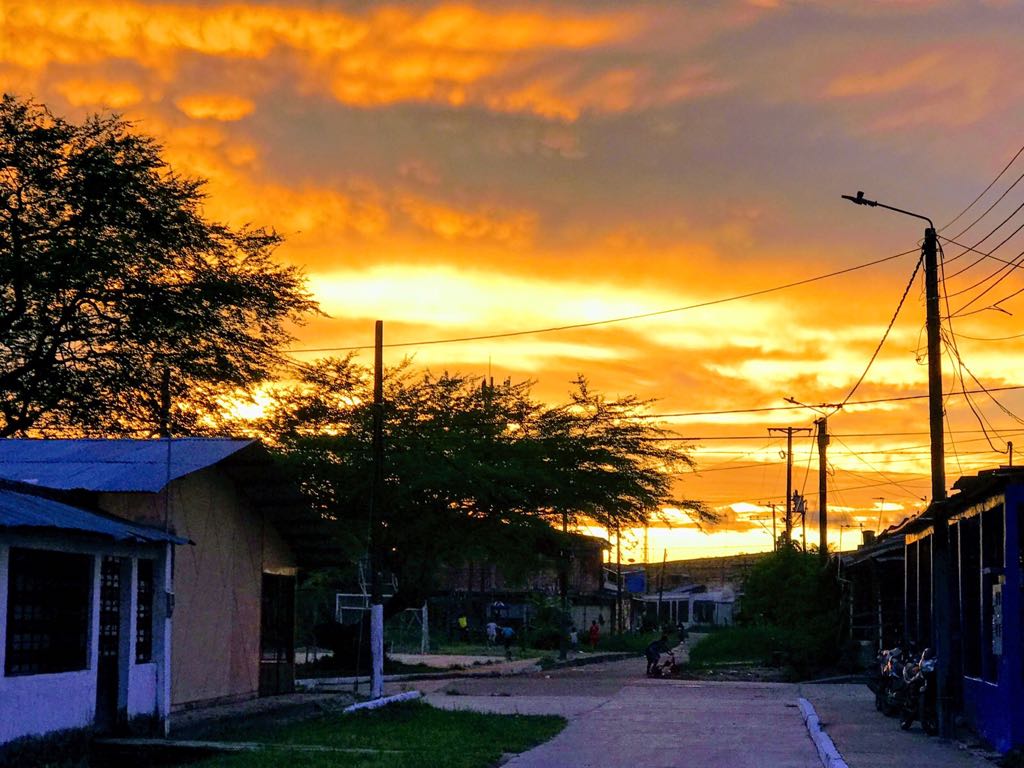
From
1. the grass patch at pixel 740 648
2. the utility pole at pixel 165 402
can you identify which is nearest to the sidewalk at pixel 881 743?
the utility pole at pixel 165 402

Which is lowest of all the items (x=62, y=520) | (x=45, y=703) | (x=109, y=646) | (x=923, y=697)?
(x=923, y=697)

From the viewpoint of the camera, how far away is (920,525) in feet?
83.0

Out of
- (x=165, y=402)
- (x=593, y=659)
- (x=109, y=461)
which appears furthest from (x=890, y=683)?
(x=593, y=659)

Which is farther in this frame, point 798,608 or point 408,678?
point 798,608

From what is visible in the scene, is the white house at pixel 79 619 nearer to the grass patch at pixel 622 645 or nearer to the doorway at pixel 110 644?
the doorway at pixel 110 644

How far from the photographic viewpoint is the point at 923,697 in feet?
74.9

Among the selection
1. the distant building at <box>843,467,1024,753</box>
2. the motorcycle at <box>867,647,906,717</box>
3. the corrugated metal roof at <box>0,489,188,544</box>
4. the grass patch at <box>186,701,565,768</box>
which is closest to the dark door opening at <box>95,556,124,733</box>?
the corrugated metal roof at <box>0,489,188,544</box>

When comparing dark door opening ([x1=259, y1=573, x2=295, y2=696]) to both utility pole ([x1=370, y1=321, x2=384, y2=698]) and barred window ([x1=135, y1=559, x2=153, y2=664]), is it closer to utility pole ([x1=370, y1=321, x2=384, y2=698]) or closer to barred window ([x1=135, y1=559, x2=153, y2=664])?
utility pole ([x1=370, y1=321, x2=384, y2=698])

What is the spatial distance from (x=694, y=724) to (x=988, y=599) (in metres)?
Result: 5.86

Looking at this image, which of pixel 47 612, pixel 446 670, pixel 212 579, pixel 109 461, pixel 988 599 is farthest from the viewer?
pixel 446 670

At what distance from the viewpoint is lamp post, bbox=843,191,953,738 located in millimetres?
22125

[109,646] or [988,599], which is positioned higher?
[988,599]

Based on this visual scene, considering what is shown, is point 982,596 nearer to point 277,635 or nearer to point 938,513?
point 938,513

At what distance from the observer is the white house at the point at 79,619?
16938 millimetres
